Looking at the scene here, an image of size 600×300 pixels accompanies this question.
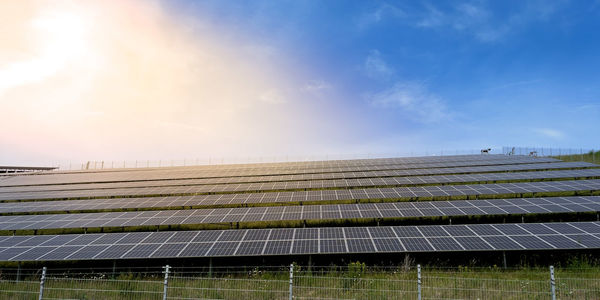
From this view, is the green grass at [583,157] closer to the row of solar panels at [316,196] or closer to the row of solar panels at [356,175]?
the row of solar panels at [356,175]

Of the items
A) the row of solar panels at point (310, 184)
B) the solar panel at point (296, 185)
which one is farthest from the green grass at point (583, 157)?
the solar panel at point (296, 185)

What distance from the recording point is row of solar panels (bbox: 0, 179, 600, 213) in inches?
986

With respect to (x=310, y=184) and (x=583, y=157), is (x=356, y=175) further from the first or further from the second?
(x=583, y=157)

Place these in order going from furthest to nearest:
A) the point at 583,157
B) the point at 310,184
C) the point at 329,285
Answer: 1. the point at 583,157
2. the point at 310,184
3. the point at 329,285

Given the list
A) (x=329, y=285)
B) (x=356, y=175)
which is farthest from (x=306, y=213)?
(x=356, y=175)

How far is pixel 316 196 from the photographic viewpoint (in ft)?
87.4

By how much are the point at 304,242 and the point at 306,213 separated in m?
4.82

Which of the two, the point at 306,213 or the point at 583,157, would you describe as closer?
the point at 306,213

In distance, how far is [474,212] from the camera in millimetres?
20391

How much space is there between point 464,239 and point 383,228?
4420 millimetres

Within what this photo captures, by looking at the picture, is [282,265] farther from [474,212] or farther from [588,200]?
[588,200]

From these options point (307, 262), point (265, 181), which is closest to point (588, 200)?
point (307, 262)

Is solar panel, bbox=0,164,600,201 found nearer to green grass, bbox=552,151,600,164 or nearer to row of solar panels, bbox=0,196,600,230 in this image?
row of solar panels, bbox=0,196,600,230

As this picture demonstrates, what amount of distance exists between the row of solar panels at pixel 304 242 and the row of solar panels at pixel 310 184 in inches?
476
